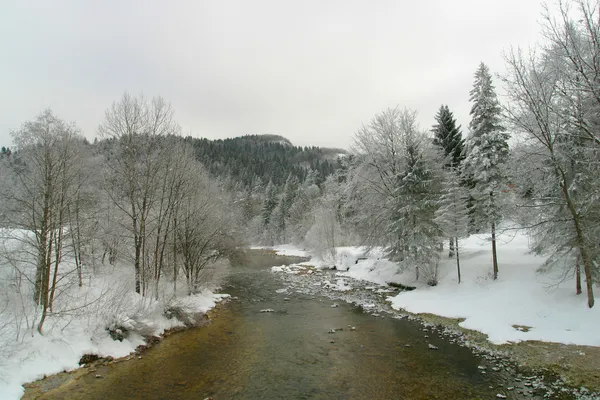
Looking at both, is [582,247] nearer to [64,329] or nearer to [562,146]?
[562,146]

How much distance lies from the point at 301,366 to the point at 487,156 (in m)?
16.6

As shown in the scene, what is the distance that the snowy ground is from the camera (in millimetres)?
12500

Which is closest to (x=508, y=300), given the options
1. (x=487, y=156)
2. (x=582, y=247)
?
(x=582, y=247)

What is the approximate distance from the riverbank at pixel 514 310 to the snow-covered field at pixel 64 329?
13128 millimetres

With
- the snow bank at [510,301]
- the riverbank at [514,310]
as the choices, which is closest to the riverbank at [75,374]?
the riverbank at [514,310]

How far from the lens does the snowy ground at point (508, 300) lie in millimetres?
12500

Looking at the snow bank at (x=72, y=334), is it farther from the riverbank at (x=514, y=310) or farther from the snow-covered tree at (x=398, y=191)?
the snow-covered tree at (x=398, y=191)

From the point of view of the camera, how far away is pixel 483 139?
64.0 feet

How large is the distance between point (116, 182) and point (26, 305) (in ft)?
25.6

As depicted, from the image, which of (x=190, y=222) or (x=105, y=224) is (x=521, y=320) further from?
(x=105, y=224)

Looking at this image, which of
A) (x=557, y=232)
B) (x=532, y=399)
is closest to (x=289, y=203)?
(x=557, y=232)

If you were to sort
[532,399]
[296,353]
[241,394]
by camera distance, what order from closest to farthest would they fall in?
[532,399] < [241,394] < [296,353]

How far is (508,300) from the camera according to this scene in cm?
1577

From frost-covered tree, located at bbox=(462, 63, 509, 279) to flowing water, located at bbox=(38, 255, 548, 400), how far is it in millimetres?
8616
